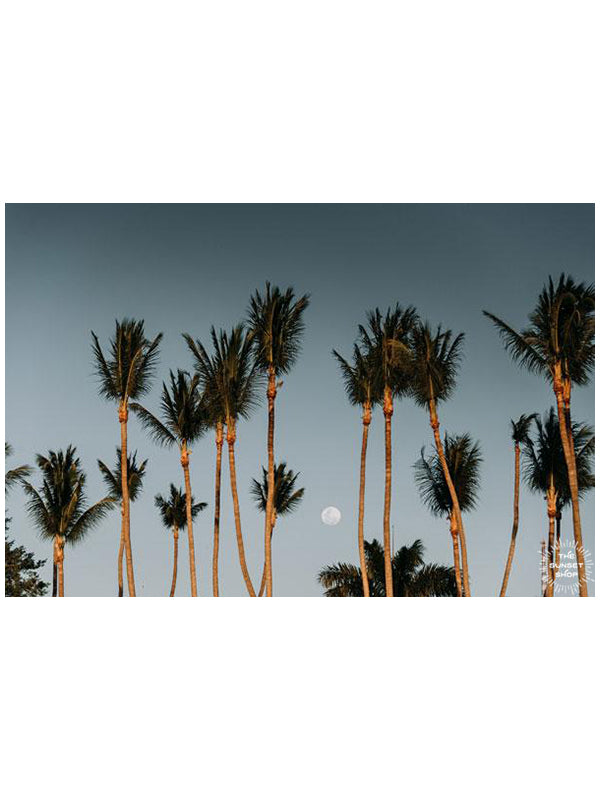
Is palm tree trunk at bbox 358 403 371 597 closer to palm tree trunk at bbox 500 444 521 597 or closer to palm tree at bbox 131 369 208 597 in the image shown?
palm tree trunk at bbox 500 444 521 597

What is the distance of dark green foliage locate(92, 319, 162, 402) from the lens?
16.4m

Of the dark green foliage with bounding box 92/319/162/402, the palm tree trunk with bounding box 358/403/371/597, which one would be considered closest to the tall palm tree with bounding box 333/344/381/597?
the palm tree trunk with bounding box 358/403/371/597

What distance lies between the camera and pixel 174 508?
29.7m

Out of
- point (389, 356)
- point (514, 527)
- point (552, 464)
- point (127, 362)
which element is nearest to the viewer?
point (127, 362)

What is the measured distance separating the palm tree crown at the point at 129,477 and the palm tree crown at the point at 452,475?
7.88 metres

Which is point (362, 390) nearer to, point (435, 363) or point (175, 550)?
point (435, 363)

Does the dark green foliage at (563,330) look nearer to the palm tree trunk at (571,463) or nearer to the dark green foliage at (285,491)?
the palm tree trunk at (571,463)

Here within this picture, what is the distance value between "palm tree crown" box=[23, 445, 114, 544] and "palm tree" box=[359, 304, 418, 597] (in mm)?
7293

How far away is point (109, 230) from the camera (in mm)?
14789

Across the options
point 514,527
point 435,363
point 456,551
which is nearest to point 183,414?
point 435,363

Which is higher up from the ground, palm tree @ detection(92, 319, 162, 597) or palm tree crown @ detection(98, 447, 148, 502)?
palm tree @ detection(92, 319, 162, 597)

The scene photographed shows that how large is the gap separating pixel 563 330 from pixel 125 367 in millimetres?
8550
